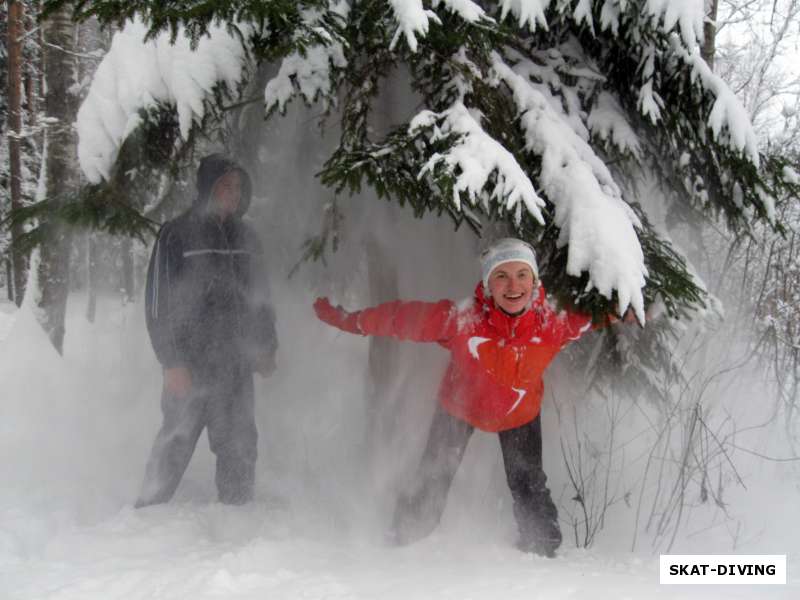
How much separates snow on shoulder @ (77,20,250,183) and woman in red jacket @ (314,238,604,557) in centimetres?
138

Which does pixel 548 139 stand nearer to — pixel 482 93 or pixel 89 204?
pixel 482 93

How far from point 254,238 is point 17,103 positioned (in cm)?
1067

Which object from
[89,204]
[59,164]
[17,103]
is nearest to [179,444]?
[89,204]

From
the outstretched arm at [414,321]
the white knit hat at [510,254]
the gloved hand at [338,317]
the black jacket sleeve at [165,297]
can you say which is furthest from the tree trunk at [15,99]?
the white knit hat at [510,254]

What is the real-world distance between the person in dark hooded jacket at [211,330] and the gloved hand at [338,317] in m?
0.54

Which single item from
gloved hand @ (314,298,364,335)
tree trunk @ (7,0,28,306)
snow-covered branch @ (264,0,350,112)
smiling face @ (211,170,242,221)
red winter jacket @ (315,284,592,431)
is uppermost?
tree trunk @ (7,0,28,306)

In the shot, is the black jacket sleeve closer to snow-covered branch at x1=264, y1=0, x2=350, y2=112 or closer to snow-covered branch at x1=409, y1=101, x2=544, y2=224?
snow-covered branch at x1=264, y1=0, x2=350, y2=112

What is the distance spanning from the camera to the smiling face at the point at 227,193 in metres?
3.58

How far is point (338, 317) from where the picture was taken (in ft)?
11.2

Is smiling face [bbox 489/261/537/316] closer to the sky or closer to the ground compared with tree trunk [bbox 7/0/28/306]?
closer to the ground

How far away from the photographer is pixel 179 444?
12.0 feet

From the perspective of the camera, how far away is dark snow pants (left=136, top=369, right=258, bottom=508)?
3.65 meters

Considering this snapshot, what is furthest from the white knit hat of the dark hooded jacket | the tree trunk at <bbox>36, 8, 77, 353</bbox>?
the tree trunk at <bbox>36, 8, 77, 353</bbox>

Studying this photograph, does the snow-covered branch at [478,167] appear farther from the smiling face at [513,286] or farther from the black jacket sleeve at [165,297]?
the black jacket sleeve at [165,297]
